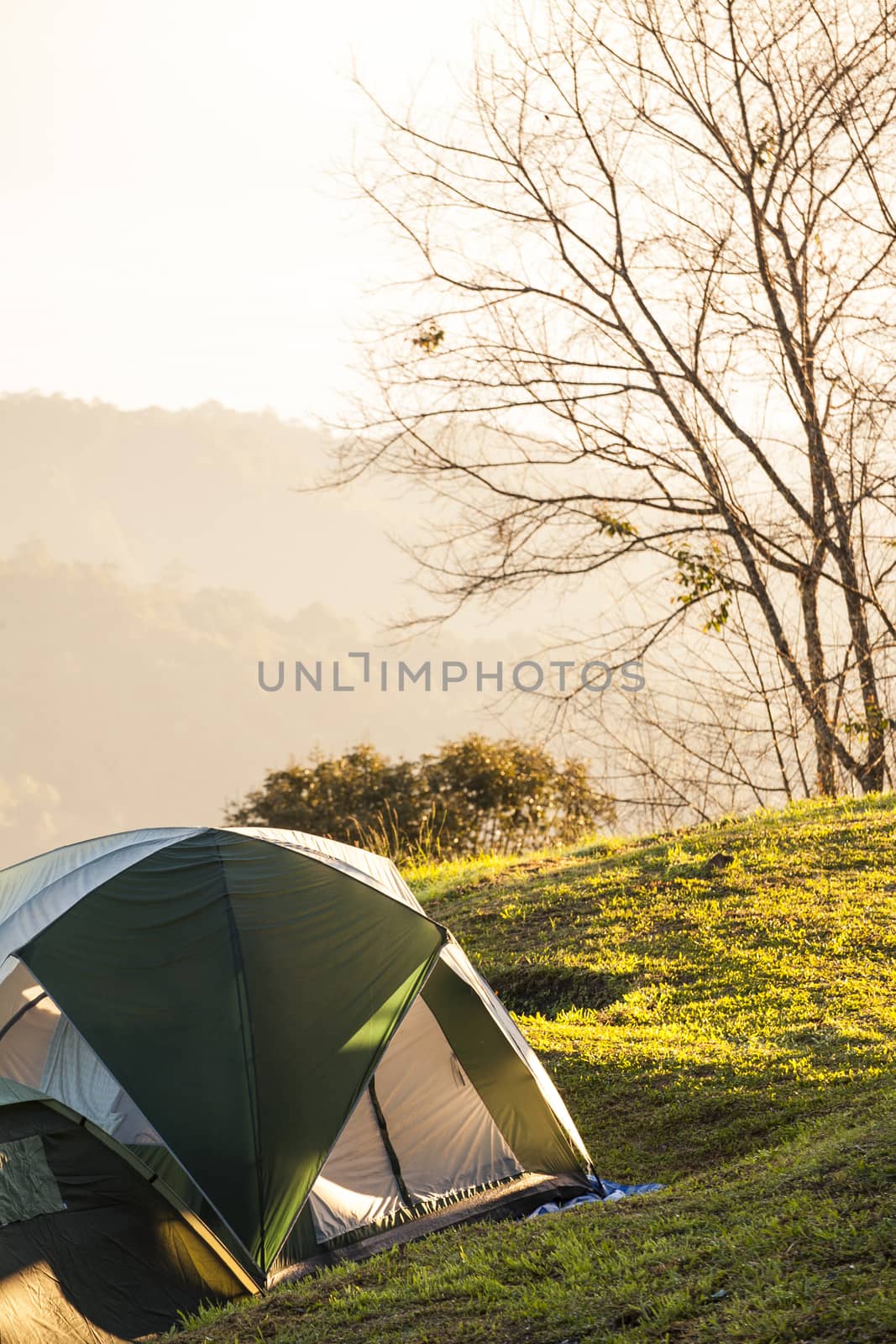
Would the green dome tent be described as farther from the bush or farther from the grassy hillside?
the bush

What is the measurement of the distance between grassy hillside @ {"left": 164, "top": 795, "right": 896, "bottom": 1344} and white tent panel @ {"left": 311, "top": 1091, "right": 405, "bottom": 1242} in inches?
13.3

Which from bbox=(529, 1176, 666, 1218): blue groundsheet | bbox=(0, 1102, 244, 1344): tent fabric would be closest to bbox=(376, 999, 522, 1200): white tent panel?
bbox=(529, 1176, 666, 1218): blue groundsheet

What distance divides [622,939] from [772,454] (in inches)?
321

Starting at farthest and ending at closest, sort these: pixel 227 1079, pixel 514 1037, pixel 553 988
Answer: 1. pixel 553 988
2. pixel 514 1037
3. pixel 227 1079

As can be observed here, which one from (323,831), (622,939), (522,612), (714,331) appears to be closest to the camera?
(622,939)

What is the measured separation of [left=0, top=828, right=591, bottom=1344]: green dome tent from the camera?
4449mm

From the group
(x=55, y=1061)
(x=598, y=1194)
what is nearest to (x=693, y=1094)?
(x=598, y=1194)

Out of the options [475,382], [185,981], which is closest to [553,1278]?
[185,981]

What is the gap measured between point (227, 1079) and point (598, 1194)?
174 centimetres

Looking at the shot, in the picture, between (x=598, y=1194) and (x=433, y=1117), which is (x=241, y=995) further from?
(x=598, y=1194)

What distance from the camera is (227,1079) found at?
493 centimetres

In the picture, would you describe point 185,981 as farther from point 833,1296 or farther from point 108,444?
point 108,444

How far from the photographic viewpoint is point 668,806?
50.5ft

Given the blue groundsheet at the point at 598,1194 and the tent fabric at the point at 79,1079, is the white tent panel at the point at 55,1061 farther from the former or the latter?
the blue groundsheet at the point at 598,1194
